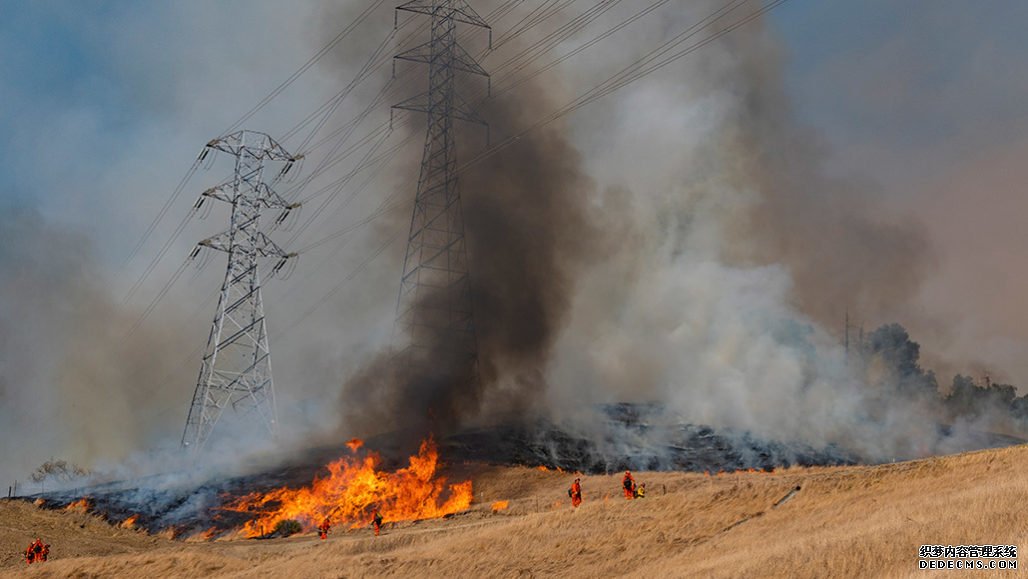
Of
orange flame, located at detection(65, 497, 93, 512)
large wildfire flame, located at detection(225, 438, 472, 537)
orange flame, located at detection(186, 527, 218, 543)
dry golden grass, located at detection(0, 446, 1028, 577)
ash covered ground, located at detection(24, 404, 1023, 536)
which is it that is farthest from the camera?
orange flame, located at detection(65, 497, 93, 512)

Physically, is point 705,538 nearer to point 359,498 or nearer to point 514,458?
point 359,498

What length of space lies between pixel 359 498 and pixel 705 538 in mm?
29474

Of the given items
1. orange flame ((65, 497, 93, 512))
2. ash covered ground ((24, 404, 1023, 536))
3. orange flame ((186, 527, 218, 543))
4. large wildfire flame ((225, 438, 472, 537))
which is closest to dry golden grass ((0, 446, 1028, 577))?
orange flame ((186, 527, 218, 543))

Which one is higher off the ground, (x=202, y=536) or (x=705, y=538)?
(x=202, y=536)

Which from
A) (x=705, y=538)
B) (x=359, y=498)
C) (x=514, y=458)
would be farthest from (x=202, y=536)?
(x=705, y=538)

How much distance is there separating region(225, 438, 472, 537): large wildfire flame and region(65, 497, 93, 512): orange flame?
1025 cm

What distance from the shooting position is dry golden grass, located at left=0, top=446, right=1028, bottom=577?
21562mm

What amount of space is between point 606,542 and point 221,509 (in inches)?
1287

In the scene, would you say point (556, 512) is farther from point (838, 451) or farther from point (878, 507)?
point (838, 451)

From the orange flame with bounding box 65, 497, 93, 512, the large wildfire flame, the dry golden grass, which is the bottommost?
the dry golden grass

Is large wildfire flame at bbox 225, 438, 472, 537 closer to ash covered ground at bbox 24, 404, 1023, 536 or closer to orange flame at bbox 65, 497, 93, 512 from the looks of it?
ash covered ground at bbox 24, 404, 1023, 536

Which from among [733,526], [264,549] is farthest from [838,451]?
[264,549]

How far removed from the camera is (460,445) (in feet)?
217

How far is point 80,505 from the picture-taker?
193ft
